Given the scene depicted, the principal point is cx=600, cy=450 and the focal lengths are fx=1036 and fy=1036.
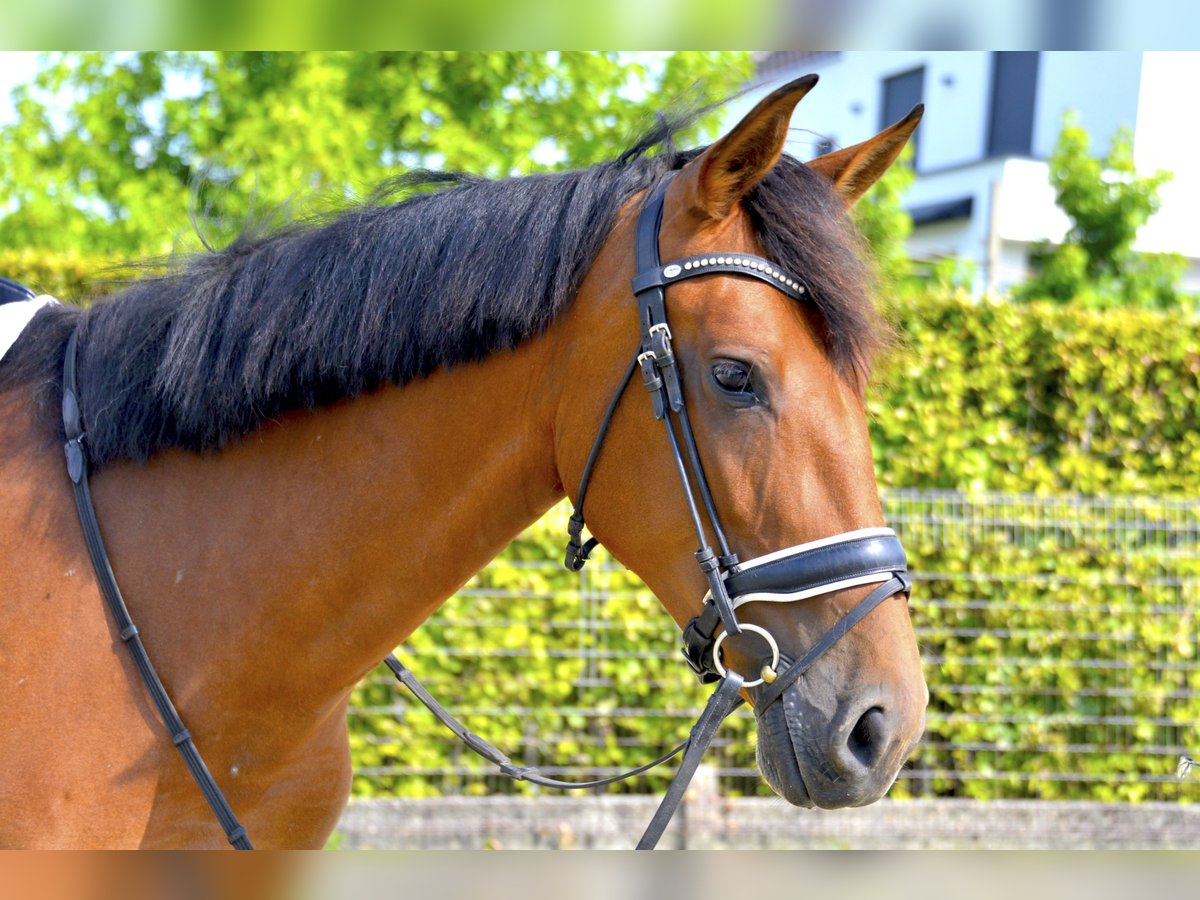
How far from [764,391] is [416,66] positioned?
6.95m

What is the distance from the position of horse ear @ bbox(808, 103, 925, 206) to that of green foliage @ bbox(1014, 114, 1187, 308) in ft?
32.5

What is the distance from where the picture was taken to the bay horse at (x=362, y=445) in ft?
6.39

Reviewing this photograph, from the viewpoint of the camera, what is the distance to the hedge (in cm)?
604

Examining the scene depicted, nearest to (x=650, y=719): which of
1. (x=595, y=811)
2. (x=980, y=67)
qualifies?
(x=595, y=811)

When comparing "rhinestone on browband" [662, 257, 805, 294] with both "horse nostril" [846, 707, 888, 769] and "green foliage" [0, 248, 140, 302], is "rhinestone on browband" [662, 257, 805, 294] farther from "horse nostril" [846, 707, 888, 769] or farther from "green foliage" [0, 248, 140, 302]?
"green foliage" [0, 248, 140, 302]

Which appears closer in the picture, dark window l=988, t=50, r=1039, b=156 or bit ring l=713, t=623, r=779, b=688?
bit ring l=713, t=623, r=779, b=688

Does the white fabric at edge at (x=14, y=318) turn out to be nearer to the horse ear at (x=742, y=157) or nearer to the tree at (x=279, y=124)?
the horse ear at (x=742, y=157)

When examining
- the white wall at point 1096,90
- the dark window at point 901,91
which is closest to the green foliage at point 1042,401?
the white wall at point 1096,90

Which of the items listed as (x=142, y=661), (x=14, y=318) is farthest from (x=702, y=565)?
(x=14, y=318)

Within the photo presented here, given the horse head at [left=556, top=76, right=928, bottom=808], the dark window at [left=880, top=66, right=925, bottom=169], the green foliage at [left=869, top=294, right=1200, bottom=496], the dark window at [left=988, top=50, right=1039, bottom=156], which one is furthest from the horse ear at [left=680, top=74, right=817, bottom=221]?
the dark window at [left=988, top=50, right=1039, bottom=156]

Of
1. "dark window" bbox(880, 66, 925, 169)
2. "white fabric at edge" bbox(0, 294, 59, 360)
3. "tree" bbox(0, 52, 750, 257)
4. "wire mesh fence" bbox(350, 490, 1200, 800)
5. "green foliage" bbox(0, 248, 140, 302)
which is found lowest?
"wire mesh fence" bbox(350, 490, 1200, 800)

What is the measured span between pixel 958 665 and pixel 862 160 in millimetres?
4658

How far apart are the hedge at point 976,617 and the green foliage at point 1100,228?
5.13 metres

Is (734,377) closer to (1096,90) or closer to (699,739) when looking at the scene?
(699,739)
